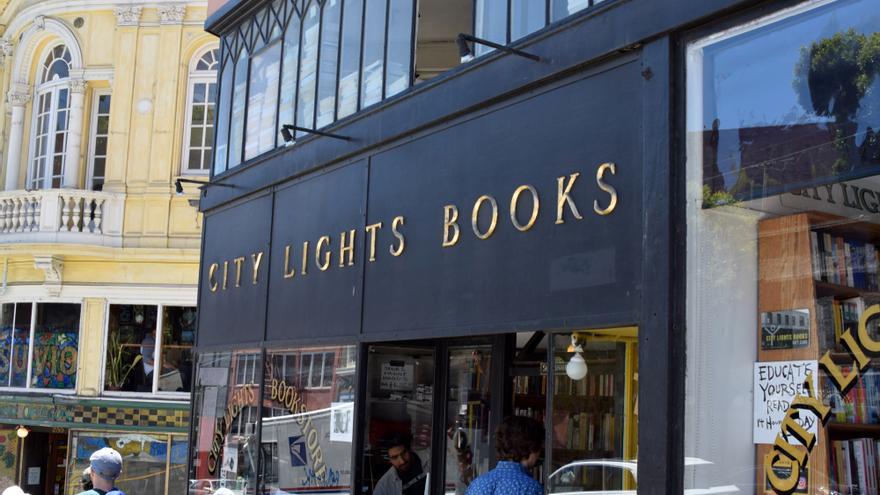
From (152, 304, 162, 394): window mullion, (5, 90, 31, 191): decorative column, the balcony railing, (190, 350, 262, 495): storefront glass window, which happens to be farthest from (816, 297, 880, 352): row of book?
(5, 90, 31, 191): decorative column

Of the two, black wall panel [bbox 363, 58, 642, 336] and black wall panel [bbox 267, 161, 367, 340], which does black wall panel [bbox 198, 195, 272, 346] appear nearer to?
black wall panel [bbox 267, 161, 367, 340]

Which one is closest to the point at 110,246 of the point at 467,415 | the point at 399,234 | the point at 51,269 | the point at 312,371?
the point at 51,269

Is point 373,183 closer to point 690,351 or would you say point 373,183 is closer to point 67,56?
point 690,351

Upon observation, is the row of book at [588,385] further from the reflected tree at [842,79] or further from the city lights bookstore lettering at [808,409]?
the reflected tree at [842,79]

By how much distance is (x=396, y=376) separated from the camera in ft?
29.3

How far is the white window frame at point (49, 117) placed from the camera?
21375 millimetres

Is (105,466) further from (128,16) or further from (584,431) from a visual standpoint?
(128,16)

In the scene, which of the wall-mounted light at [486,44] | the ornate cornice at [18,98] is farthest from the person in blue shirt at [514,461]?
the ornate cornice at [18,98]

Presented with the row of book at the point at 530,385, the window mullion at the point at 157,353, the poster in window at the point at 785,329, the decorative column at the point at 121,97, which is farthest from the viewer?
the decorative column at the point at 121,97

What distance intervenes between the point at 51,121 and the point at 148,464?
7178 mm

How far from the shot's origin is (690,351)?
546 cm

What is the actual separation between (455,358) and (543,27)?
3374 mm

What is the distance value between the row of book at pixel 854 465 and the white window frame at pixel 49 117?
18686 millimetres

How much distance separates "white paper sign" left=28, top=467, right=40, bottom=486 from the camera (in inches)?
856
